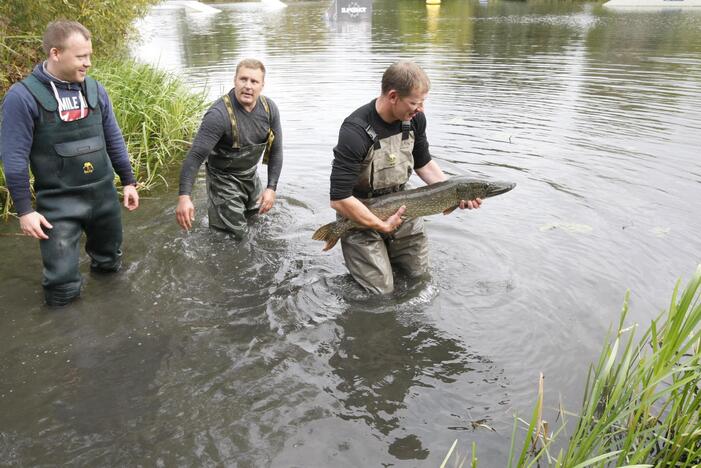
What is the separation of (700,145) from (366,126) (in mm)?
7587

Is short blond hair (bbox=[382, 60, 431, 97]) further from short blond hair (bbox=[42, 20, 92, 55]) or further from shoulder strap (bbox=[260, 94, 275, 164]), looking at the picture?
short blond hair (bbox=[42, 20, 92, 55])

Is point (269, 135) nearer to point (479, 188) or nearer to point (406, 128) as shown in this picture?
point (406, 128)

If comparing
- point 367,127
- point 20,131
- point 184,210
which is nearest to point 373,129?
point 367,127

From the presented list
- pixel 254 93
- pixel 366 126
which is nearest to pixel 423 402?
pixel 366 126

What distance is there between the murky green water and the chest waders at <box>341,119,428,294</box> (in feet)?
0.85

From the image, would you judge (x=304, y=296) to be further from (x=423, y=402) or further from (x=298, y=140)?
(x=298, y=140)

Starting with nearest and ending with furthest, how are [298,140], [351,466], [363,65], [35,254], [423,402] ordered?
[351,466]
[423,402]
[35,254]
[298,140]
[363,65]

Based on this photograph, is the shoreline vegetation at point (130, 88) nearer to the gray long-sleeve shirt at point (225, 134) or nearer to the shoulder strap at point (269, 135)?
the shoulder strap at point (269, 135)

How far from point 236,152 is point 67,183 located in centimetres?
172

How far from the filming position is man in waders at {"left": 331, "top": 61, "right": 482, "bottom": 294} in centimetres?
414

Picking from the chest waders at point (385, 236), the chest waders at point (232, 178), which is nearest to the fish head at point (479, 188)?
the chest waders at point (385, 236)

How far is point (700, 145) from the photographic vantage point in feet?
30.7

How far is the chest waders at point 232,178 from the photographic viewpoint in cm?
577

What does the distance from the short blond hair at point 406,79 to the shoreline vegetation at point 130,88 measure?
4983 mm
